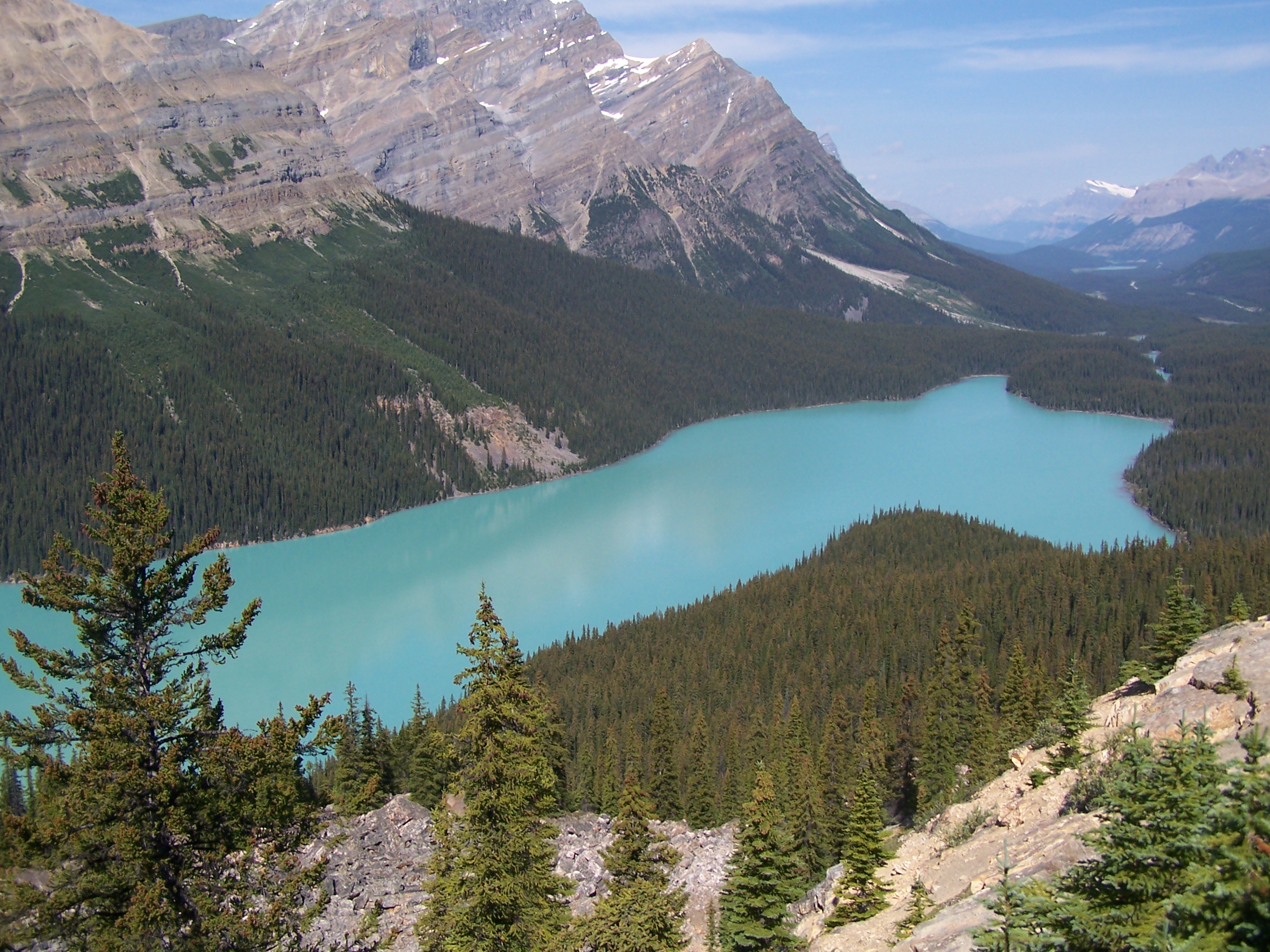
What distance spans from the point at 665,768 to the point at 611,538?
59780 mm

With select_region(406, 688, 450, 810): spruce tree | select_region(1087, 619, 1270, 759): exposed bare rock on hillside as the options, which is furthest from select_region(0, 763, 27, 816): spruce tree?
select_region(1087, 619, 1270, 759): exposed bare rock on hillside

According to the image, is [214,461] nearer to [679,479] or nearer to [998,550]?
[679,479]

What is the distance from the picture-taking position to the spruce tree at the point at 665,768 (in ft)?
140

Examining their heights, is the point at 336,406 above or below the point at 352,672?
above

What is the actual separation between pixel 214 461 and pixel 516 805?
96.3 metres

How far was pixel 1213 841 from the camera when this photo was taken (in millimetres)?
10227

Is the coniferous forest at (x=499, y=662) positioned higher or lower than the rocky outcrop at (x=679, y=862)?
higher

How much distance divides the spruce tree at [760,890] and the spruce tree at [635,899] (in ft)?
4.38

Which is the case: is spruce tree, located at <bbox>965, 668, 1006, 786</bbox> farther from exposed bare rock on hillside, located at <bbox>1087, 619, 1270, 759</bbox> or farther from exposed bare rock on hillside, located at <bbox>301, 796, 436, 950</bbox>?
exposed bare rock on hillside, located at <bbox>301, 796, 436, 950</bbox>

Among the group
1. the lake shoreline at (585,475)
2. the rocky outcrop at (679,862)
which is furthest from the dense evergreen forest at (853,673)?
the lake shoreline at (585,475)

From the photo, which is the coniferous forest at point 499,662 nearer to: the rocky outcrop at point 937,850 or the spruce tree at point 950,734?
the spruce tree at point 950,734

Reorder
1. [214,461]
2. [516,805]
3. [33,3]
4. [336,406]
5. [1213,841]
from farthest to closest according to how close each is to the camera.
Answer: [33,3] < [336,406] < [214,461] < [516,805] < [1213,841]

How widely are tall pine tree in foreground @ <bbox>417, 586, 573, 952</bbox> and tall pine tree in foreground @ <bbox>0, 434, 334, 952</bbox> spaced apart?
3.95m

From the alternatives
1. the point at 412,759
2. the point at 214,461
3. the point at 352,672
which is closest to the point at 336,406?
the point at 214,461
